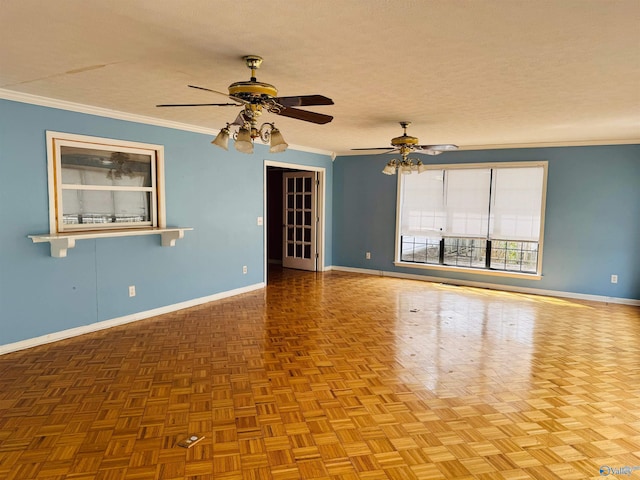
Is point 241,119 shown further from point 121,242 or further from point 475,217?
point 475,217

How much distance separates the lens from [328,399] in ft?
9.59

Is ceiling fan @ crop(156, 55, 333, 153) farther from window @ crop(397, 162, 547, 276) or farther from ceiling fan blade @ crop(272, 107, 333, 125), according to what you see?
window @ crop(397, 162, 547, 276)

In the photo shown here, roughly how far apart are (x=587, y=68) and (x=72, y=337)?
487cm

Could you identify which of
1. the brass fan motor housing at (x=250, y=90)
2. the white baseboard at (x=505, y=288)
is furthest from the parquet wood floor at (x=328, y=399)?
the brass fan motor housing at (x=250, y=90)

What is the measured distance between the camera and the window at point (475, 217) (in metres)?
6.29

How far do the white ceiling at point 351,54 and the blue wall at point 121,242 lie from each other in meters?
0.43

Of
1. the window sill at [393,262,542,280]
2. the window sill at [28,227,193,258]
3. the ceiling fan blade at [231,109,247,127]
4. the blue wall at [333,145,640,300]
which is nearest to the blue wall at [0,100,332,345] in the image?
the window sill at [28,227,193,258]

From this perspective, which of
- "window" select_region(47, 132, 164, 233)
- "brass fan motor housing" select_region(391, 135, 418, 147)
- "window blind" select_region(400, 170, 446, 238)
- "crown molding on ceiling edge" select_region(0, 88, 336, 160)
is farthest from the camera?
"window blind" select_region(400, 170, 446, 238)

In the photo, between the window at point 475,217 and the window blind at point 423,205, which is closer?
the window at point 475,217

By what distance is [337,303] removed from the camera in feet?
18.3

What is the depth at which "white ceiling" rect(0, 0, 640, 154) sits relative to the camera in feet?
6.36

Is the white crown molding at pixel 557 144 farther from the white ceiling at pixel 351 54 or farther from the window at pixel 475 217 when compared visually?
the white ceiling at pixel 351 54

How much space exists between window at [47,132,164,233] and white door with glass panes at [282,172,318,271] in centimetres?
345

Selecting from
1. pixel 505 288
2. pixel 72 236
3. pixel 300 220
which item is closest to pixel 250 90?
pixel 72 236
